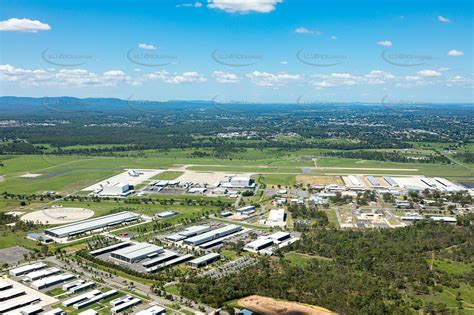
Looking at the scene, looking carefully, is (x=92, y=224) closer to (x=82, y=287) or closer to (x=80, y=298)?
(x=82, y=287)

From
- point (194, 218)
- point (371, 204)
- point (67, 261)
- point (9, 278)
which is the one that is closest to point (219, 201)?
point (194, 218)

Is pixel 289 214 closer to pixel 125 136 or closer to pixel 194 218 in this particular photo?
pixel 194 218

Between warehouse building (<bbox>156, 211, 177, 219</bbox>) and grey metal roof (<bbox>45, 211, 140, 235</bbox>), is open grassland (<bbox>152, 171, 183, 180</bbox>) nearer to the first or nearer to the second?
warehouse building (<bbox>156, 211, 177, 219</bbox>)

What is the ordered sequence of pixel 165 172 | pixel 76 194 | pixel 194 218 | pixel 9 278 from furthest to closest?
pixel 165 172 → pixel 76 194 → pixel 194 218 → pixel 9 278

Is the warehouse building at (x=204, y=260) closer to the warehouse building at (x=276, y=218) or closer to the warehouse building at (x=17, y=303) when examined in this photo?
the warehouse building at (x=17, y=303)

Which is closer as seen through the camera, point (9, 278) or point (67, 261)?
point (9, 278)
